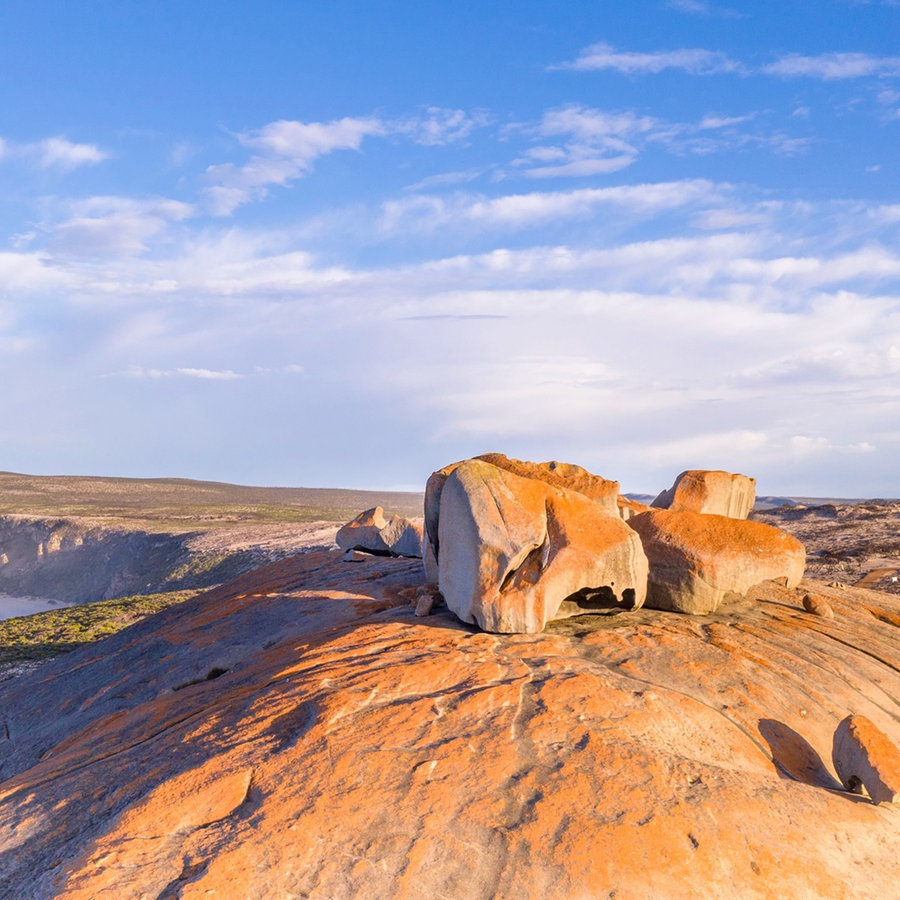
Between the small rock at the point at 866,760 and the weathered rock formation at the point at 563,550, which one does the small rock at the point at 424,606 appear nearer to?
the weathered rock formation at the point at 563,550

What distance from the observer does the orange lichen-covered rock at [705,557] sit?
12.7 meters

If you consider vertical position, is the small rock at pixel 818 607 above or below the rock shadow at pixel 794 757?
above

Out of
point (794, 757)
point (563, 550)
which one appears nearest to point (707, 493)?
point (563, 550)

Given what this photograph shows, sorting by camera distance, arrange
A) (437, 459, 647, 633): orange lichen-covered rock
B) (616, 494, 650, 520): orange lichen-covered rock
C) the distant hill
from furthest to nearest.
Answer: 1. the distant hill
2. (616, 494, 650, 520): orange lichen-covered rock
3. (437, 459, 647, 633): orange lichen-covered rock

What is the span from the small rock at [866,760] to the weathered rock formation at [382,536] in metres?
12.6

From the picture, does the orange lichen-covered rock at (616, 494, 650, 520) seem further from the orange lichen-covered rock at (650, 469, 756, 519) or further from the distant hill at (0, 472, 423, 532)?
the distant hill at (0, 472, 423, 532)

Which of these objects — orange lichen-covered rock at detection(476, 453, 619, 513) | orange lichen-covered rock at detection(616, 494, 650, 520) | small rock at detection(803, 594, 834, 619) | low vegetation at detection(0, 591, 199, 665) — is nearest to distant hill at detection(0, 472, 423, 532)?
low vegetation at detection(0, 591, 199, 665)

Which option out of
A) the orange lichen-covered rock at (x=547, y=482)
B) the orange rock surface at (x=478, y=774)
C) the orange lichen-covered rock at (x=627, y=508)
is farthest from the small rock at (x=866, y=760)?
the orange lichen-covered rock at (x=627, y=508)

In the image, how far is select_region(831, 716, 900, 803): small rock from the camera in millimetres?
7965

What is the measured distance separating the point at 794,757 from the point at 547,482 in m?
6.05

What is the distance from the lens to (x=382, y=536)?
21312 millimetres

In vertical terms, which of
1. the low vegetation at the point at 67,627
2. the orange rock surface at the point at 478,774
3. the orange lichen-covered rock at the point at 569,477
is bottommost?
the low vegetation at the point at 67,627

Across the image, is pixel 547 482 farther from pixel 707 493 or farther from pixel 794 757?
pixel 794 757

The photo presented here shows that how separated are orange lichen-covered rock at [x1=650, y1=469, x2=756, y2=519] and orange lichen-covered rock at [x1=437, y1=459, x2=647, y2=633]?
151 inches
